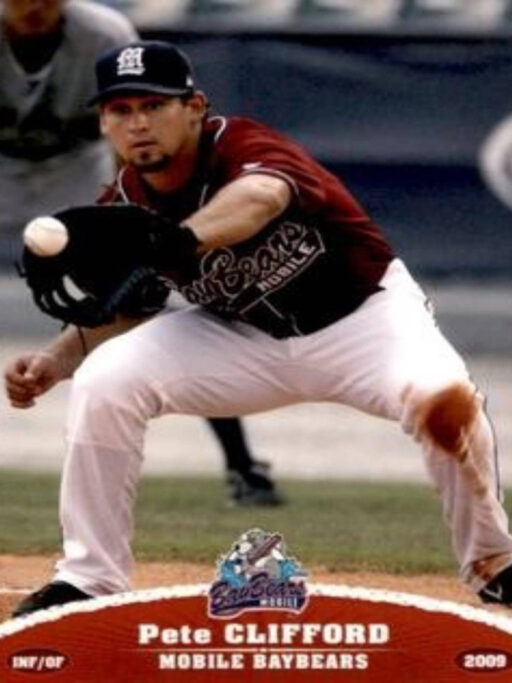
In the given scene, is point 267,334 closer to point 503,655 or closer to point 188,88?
point 188,88

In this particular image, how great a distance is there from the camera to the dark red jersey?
6.88 meters

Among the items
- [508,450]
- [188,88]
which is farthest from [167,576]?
[508,450]

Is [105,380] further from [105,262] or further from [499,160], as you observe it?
[499,160]

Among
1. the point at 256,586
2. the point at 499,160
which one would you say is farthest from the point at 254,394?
the point at 499,160

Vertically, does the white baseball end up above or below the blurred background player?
below

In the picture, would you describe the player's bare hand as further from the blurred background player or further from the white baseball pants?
the blurred background player

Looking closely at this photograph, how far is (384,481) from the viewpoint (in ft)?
35.4

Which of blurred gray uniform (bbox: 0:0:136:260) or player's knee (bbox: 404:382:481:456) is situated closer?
player's knee (bbox: 404:382:481:456)

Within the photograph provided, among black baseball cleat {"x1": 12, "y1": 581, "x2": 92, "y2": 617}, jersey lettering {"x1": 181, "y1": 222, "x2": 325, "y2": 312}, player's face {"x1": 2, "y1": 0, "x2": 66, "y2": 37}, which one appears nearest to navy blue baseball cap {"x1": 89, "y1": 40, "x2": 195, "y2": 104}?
jersey lettering {"x1": 181, "y1": 222, "x2": 325, "y2": 312}

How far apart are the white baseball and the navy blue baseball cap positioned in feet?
1.11

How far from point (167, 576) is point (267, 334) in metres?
1.14

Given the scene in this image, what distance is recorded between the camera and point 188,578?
8008 mm

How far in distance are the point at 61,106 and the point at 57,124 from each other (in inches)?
3.8

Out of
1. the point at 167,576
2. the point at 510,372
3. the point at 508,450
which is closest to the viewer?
the point at 167,576
